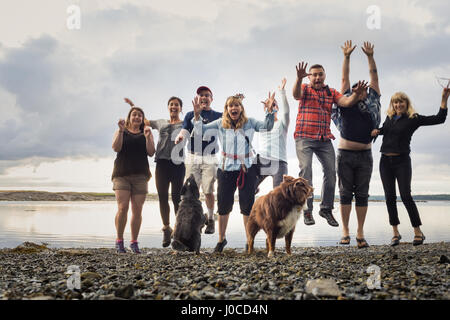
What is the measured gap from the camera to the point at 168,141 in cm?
855

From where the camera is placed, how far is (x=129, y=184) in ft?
25.5

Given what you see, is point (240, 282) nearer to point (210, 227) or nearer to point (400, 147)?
point (210, 227)

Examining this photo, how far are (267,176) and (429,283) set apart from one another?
15.9ft

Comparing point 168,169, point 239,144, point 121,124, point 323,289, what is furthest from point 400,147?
point 121,124

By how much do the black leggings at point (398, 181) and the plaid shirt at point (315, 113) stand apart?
1434mm

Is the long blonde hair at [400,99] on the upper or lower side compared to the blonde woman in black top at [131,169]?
upper

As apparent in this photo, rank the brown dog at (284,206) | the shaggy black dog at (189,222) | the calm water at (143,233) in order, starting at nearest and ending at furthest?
the brown dog at (284,206) → the shaggy black dog at (189,222) → the calm water at (143,233)

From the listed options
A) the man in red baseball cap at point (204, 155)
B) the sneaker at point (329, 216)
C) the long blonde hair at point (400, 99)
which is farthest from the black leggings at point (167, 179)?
the long blonde hair at point (400, 99)

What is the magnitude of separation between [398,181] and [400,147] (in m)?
0.76

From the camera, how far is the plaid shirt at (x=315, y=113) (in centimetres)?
758

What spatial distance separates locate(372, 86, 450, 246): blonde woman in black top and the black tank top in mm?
5156

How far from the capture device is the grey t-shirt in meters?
8.47

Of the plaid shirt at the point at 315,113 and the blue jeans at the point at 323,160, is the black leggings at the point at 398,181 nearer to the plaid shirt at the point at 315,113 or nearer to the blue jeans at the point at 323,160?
the blue jeans at the point at 323,160

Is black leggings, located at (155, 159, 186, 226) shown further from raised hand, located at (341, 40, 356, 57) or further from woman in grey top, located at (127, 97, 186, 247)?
raised hand, located at (341, 40, 356, 57)
